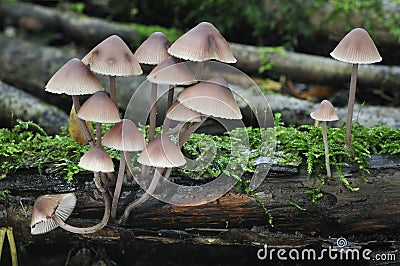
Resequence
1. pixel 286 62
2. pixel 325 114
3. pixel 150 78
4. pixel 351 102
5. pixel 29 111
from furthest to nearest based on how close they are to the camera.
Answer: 1. pixel 286 62
2. pixel 29 111
3. pixel 351 102
4. pixel 325 114
5. pixel 150 78

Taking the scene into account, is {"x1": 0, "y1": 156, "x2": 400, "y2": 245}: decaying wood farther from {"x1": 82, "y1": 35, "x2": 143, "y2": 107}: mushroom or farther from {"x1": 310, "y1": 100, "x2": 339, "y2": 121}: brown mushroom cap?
{"x1": 82, "y1": 35, "x2": 143, "y2": 107}: mushroom

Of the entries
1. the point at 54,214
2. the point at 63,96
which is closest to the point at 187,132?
the point at 54,214

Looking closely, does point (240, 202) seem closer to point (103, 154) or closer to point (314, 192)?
point (314, 192)

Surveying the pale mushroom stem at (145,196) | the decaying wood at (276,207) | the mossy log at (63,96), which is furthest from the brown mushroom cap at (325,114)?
the mossy log at (63,96)

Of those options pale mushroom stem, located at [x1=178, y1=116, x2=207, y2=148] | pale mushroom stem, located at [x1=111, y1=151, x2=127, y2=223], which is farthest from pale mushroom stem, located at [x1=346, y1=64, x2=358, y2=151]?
pale mushroom stem, located at [x1=111, y1=151, x2=127, y2=223]

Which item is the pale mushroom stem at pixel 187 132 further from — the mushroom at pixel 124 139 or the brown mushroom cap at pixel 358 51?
the brown mushroom cap at pixel 358 51

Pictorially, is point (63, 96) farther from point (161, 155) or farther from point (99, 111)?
point (161, 155)
